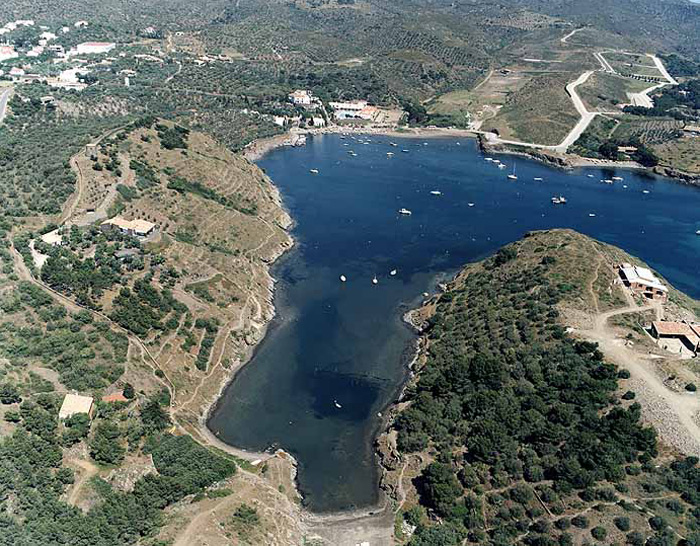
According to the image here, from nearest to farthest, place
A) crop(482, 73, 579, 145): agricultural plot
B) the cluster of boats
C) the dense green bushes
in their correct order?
the dense green bushes < the cluster of boats < crop(482, 73, 579, 145): agricultural plot

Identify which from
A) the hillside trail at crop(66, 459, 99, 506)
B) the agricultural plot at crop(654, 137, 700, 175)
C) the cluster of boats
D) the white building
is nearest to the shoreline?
the agricultural plot at crop(654, 137, 700, 175)

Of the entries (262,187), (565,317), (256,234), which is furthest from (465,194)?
(565,317)

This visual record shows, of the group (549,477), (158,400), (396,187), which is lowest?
(396,187)

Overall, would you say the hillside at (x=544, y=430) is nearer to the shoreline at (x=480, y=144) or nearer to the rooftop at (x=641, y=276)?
the rooftop at (x=641, y=276)

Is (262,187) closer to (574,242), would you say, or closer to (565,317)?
(574,242)

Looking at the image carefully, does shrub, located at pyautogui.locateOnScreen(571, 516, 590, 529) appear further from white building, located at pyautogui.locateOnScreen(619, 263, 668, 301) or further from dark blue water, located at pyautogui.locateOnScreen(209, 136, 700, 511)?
white building, located at pyautogui.locateOnScreen(619, 263, 668, 301)

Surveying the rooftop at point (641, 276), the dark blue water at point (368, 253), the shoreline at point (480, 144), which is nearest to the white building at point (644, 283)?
the rooftop at point (641, 276)
